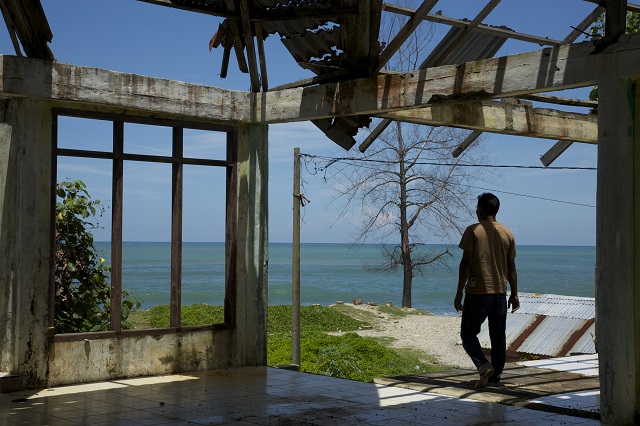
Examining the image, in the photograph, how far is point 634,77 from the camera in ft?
20.0

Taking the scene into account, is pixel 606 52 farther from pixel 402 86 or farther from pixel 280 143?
pixel 280 143

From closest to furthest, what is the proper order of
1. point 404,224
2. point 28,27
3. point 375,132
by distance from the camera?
point 28,27 < point 375,132 < point 404,224

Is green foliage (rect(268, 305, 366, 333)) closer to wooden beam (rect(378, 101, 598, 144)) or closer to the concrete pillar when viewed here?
wooden beam (rect(378, 101, 598, 144))

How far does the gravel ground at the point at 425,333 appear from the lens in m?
22.8

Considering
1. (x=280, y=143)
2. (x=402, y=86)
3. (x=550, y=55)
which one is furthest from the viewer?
(x=280, y=143)

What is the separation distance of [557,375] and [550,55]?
11.4ft

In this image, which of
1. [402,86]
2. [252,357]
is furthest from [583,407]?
[252,357]

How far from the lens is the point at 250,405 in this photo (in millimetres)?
7039

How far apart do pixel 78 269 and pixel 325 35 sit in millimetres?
3923

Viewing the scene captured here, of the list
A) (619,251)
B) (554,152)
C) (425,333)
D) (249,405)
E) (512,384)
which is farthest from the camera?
(425,333)

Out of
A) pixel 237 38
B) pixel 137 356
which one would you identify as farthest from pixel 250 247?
pixel 237 38

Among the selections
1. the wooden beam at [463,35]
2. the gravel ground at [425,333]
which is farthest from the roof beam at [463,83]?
the gravel ground at [425,333]

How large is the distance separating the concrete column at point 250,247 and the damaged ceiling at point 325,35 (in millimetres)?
673

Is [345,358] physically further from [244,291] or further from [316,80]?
[316,80]
